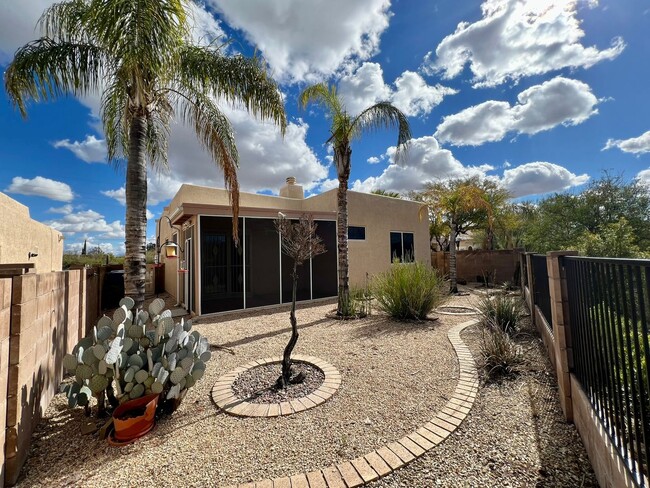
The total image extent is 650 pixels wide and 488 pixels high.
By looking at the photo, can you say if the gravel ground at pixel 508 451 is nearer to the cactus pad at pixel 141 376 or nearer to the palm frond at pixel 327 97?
the cactus pad at pixel 141 376

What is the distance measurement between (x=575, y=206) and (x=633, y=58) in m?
8.93

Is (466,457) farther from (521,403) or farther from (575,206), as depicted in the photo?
(575,206)

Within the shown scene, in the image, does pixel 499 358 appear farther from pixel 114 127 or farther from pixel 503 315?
pixel 114 127

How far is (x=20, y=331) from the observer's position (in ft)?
6.93

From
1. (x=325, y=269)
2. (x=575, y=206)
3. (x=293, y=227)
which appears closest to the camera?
(x=293, y=227)

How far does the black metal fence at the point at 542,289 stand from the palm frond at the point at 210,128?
5.28 meters

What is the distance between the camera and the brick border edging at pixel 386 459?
6.09ft

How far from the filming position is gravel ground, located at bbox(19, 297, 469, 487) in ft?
6.57

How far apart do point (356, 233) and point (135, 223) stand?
8894 mm

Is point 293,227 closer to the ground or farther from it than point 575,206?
closer to the ground

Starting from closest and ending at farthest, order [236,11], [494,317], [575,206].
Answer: [494,317]
[236,11]
[575,206]

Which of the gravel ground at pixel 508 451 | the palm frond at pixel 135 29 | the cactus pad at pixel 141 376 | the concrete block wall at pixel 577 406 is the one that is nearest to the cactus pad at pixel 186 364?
the cactus pad at pixel 141 376

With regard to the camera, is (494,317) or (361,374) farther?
(494,317)

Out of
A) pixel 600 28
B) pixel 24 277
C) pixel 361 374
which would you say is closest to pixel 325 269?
pixel 361 374
